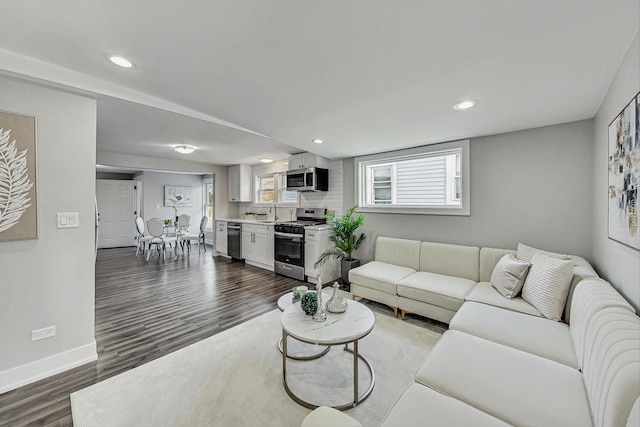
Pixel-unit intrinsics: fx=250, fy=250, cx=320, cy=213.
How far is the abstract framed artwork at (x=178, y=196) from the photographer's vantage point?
26.9 feet

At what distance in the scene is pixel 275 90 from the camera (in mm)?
2100

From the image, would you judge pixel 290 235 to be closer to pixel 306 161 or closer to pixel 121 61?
pixel 306 161

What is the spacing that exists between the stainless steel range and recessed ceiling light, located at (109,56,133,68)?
10.3ft

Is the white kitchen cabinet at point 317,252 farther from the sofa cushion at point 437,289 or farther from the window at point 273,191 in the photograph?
the sofa cushion at point 437,289

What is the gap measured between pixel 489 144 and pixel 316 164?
2.65 m

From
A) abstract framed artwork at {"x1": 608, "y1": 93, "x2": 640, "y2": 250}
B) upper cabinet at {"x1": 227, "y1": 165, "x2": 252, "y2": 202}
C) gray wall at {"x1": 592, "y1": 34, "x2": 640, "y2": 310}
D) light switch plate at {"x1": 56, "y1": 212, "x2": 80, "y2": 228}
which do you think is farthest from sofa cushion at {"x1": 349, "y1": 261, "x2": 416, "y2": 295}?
upper cabinet at {"x1": 227, "y1": 165, "x2": 252, "y2": 202}

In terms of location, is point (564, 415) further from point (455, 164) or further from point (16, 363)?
point (16, 363)

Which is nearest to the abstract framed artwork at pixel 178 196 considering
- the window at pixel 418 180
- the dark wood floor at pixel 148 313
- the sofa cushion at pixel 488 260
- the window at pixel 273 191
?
the dark wood floor at pixel 148 313

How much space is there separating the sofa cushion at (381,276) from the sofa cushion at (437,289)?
107 millimetres

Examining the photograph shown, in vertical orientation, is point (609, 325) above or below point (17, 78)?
below

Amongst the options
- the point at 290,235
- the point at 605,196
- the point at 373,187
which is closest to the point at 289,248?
the point at 290,235

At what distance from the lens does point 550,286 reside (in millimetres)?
2045

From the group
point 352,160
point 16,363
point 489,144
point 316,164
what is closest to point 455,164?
point 489,144

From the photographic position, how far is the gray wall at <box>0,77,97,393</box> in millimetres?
1905
